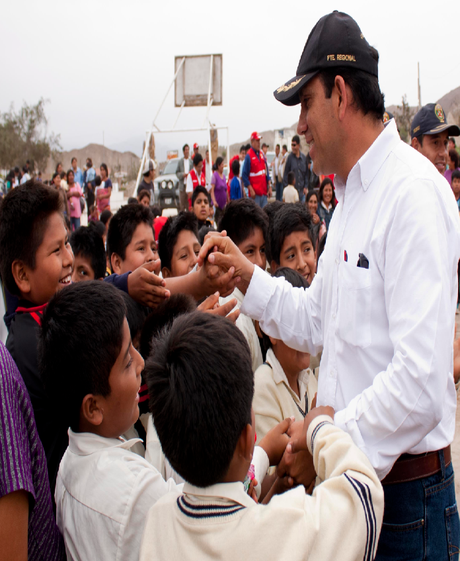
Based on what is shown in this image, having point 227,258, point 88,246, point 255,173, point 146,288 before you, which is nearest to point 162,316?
point 146,288

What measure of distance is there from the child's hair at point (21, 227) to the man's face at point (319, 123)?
1104 mm

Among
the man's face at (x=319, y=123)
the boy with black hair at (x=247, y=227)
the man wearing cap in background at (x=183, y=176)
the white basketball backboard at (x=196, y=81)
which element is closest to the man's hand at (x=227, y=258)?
the man's face at (x=319, y=123)

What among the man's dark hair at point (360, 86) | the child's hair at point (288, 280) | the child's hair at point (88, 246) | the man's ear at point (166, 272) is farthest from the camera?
the child's hair at point (88, 246)

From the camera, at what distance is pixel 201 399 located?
1.20 m

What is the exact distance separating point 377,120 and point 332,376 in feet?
2.90

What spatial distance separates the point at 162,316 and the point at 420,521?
4.22ft

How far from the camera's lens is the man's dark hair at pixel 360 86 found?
161 cm

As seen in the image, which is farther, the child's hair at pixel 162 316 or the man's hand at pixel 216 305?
the child's hair at pixel 162 316

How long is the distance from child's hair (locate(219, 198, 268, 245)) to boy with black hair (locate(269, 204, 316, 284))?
148 mm

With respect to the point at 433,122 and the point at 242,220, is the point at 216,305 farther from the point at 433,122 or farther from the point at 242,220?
the point at 433,122

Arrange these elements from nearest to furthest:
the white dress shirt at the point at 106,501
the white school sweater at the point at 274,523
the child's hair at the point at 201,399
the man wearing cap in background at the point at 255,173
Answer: the white school sweater at the point at 274,523 → the child's hair at the point at 201,399 → the white dress shirt at the point at 106,501 → the man wearing cap in background at the point at 255,173

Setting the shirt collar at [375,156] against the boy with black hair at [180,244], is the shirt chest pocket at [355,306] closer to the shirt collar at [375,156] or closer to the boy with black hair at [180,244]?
the shirt collar at [375,156]

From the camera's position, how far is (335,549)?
3.62 ft

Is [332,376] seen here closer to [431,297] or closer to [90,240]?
[431,297]
